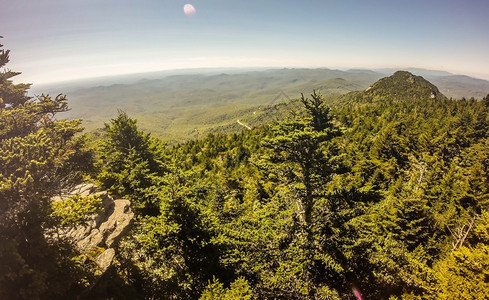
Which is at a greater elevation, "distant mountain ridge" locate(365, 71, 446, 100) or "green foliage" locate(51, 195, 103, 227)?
"distant mountain ridge" locate(365, 71, 446, 100)

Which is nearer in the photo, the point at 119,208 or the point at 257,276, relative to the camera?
the point at 257,276

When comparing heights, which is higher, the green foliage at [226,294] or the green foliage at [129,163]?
the green foliage at [129,163]

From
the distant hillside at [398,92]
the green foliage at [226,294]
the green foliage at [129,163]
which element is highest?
the distant hillside at [398,92]

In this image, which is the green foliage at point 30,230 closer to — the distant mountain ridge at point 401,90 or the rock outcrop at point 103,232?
the rock outcrop at point 103,232

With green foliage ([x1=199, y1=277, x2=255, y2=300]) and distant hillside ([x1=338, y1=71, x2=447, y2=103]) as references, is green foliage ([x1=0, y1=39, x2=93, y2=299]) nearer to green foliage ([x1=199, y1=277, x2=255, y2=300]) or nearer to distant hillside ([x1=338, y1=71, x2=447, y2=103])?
green foliage ([x1=199, y1=277, x2=255, y2=300])

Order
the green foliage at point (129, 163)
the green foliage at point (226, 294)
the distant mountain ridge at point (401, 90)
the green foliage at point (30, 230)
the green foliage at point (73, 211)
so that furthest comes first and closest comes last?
the distant mountain ridge at point (401, 90), the green foliage at point (129, 163), the green foliage at point (226, 294), the green foliage at point (73, 211), the green foliage at point (30, 230)

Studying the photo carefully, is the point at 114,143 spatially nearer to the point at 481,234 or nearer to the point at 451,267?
the point at 451,267

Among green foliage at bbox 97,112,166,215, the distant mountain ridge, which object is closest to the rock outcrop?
green foliage at bbox 97,112,166,215

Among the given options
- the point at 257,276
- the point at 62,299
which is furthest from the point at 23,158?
the point at 257,276

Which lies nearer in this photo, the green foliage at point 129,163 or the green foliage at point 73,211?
the green foliage at point 73,211

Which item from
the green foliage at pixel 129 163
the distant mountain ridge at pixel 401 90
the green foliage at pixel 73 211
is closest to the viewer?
the green foliage at pixel 73 211

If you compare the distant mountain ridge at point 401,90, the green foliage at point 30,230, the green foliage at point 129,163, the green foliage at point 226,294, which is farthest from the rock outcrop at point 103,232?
the distant mountain ridge at point 401,90
